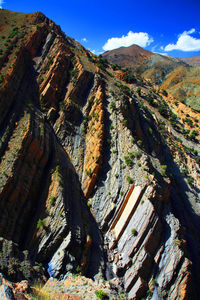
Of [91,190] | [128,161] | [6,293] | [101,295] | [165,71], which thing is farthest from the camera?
[165,71]

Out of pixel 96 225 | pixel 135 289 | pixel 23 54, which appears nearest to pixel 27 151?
pixel 96 225

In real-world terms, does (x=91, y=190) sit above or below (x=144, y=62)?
below

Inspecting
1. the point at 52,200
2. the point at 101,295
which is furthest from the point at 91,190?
the point at 101,295

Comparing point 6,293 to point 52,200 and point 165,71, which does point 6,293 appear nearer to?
point 52,200

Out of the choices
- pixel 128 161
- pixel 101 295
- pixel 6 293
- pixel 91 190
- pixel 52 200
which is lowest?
pixel 101 295

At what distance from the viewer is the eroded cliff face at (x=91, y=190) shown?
18.5 meters

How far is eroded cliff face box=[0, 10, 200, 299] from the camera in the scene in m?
18.5

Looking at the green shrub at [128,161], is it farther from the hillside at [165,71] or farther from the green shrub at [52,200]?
the hillside at [165,71]

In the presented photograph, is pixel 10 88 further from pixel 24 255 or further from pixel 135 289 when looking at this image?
pixel 135 289

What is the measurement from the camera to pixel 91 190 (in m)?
26.0

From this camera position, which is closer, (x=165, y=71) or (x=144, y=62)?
(x=165, y=71)

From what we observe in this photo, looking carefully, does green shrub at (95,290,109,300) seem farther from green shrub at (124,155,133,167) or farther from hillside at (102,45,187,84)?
hillside at (102,45,187,84)

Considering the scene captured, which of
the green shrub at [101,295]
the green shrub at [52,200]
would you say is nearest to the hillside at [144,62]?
the green shrub at [52,200]

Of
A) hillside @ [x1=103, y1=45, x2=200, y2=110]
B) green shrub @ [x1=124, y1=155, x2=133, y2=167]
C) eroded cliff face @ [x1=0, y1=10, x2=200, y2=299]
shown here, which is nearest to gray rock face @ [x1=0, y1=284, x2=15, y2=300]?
eroded cliff face @ [x1=0, y1=10, x2=200, y2=299]
